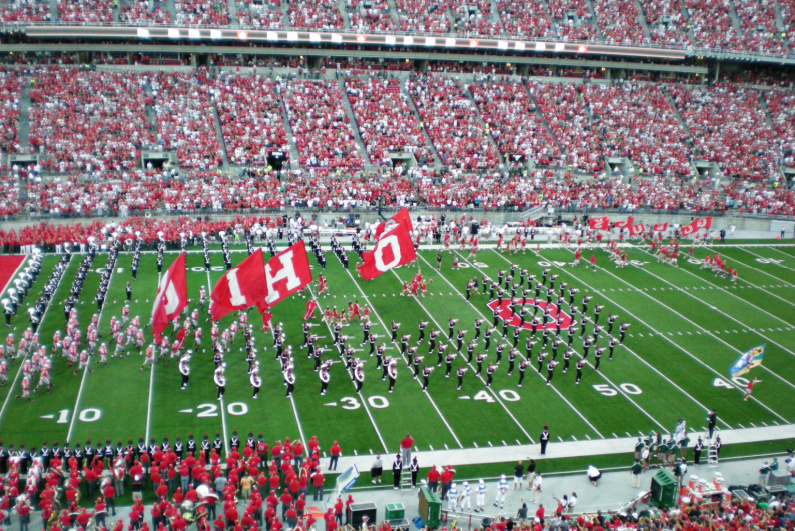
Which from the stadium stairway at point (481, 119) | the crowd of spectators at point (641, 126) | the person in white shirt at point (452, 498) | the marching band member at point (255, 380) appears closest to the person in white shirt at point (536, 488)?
the person in white shirt at point (452, 498)

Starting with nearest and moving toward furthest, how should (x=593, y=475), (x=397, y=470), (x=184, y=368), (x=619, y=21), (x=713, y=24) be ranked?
(x=397, y=470) < (x=593, y=475) < (x=184, y=368) < (x=619, y=21) < (x=713, y=24)

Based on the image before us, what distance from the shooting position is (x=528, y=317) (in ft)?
80.7

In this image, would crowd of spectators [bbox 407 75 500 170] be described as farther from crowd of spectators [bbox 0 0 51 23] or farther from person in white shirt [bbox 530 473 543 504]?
person in white shirt [bbox 530 473 543 504]

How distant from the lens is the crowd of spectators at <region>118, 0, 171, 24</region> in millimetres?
42250

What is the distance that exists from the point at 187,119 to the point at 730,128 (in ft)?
107

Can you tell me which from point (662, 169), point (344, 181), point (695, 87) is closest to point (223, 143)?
point (344, 181)

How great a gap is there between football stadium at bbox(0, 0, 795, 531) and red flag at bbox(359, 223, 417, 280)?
9 centimetres

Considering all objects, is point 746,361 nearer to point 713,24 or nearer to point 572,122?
point 572,122

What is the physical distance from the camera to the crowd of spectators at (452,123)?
41.1 meters

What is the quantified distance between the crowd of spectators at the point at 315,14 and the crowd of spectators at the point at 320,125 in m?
3.61

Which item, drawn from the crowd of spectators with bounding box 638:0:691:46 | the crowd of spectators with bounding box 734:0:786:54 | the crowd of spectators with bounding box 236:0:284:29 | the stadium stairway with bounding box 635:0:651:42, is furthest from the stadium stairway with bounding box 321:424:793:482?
the crowd of spectators with bounding box 734:0:786:54

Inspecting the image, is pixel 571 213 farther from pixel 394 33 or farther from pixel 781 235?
pixel 394 33

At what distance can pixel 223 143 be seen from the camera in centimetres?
3884

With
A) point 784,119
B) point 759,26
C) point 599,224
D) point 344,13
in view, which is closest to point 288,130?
point 344,13
